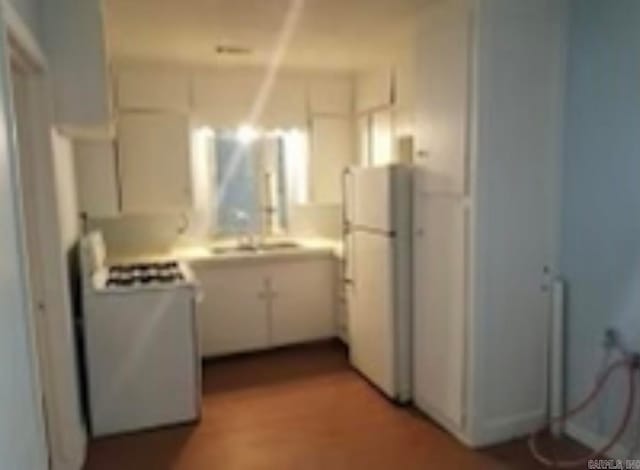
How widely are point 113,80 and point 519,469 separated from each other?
12.2 ft

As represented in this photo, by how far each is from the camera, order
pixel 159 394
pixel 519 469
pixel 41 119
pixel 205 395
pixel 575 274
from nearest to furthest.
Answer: pixel 41 119, pixel 519 469, pixel 575 274, pixel 159 394, pixel 205 395

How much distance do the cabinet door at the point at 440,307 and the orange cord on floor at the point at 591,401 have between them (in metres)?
0.44

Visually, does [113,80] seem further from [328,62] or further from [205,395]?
[205,395]

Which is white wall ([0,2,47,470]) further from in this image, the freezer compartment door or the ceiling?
the freezer compartment door

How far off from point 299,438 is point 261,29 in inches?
96.7

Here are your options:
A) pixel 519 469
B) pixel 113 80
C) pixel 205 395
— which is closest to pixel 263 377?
pixel 205 395

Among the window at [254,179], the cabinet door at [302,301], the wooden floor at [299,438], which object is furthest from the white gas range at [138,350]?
the window at [254,179]

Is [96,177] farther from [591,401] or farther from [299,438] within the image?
[591,401]

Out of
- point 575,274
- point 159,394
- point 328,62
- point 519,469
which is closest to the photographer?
point 519,469

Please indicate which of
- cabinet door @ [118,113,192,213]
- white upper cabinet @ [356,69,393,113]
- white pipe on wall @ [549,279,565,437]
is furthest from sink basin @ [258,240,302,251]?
white pipe on wall @ [549,279,565,437]

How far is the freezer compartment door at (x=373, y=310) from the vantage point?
331 cm

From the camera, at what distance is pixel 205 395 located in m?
3.57

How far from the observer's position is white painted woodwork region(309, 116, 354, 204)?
15.3 feet

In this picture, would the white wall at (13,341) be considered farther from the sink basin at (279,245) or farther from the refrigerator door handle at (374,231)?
the sink basin at (279,245)
